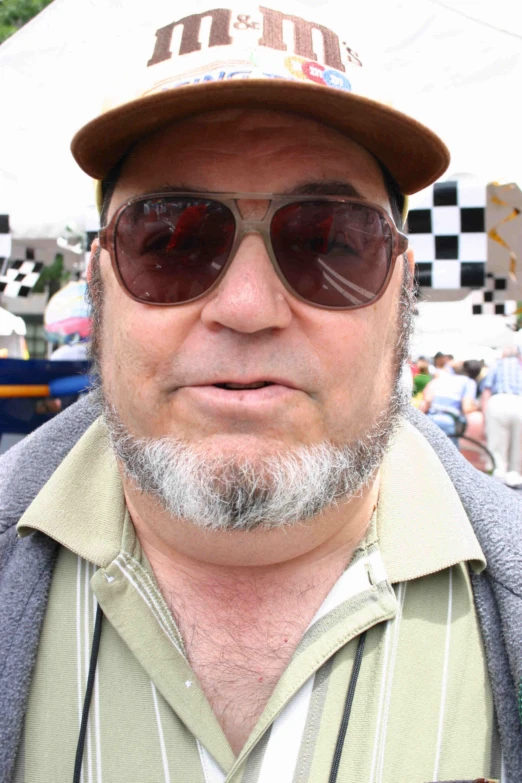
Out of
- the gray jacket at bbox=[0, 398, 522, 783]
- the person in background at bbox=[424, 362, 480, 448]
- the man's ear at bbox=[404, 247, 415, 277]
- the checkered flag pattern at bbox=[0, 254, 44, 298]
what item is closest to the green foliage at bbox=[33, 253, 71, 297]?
the checkered flag pattern at bbox=[0, 254, 44, 298]

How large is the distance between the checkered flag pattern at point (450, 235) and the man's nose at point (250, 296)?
226 centimetres

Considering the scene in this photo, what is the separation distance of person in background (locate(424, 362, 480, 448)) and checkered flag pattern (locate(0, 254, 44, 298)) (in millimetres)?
3471

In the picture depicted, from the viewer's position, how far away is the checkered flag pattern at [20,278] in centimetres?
439

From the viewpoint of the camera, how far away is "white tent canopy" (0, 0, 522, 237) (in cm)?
301

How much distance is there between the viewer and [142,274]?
3.75 ft

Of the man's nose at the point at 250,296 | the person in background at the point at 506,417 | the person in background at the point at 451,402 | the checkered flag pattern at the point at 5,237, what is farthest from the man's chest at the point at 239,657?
the person in background at the point at 506,417

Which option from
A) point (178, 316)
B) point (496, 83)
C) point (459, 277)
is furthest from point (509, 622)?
point (496, 83)

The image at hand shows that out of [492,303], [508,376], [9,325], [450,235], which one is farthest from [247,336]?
[508,376]

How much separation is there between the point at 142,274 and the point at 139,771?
823 millimetres

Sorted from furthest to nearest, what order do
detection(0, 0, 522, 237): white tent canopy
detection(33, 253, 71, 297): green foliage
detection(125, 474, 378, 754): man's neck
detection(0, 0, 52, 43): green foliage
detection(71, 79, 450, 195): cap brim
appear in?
detection(0, 0, 52, 43): green foliage < detection(33, 253, 71, 297): green foliage < detection(0, 0, 522, 237): white tent canopy < detection(125, 474, 378, 754): man's neck < detection(71, 79, 450, 195): cap brim

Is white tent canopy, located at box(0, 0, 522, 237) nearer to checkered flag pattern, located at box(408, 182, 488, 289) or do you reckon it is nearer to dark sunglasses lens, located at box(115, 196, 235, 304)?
checkered flag pattern, located at box(408, 182, 488, 289)

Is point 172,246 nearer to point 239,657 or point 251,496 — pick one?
point 251,496

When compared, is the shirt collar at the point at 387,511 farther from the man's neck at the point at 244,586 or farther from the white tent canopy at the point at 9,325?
the white tent canopy at the point at 9,325

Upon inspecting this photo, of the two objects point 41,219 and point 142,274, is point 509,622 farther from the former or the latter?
point 41,219
